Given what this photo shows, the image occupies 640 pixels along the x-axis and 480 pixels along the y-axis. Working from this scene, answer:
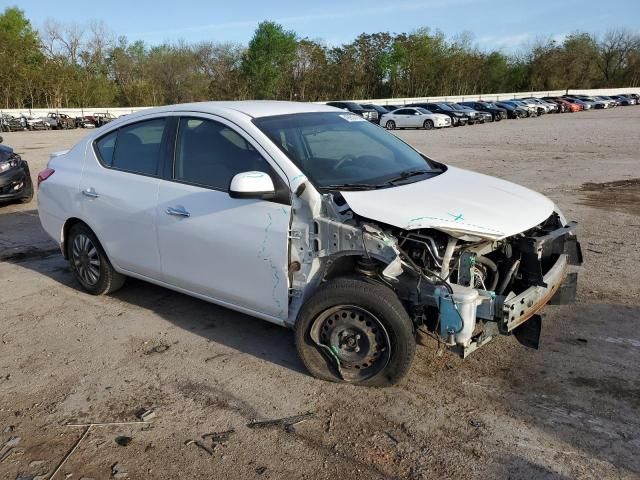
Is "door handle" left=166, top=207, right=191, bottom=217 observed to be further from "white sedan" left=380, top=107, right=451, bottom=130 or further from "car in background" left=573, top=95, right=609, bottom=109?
"car in background" left=573, top=95, right=609, bottom=109

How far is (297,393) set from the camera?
3.69m

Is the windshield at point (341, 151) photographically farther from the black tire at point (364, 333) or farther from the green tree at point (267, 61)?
the green tree at point (267, 61)

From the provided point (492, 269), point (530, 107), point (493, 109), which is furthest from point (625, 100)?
point (492, 269)

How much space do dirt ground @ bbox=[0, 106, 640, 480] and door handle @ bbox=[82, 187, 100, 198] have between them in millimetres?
1023

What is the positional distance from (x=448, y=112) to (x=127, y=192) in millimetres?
36490

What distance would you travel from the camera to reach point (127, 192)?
4.72 m

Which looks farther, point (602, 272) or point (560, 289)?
point (602, 272)

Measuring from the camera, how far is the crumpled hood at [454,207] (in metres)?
3.37

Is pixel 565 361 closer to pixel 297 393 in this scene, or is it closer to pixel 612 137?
pixel 297 393

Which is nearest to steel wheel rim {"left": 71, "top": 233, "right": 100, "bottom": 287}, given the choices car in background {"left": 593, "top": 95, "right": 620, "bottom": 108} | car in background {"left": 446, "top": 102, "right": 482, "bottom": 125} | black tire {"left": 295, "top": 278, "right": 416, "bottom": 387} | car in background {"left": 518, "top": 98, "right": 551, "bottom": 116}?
black tire {"left": 295, "top": 278, "right": 416, "bottom": 387}

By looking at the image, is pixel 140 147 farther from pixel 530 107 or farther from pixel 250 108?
pixel 530 107

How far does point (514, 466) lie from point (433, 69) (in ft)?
299

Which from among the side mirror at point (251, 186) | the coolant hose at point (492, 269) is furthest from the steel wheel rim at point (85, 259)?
the coolant hose at point (492, 269)

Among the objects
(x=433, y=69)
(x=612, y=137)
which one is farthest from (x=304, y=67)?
(x=612, y=137)
